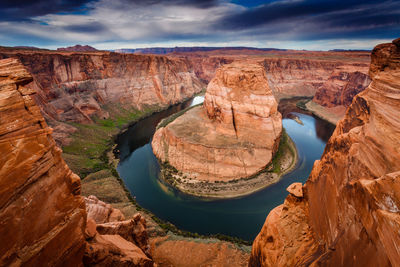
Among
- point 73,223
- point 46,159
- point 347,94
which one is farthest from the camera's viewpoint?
point 347,94

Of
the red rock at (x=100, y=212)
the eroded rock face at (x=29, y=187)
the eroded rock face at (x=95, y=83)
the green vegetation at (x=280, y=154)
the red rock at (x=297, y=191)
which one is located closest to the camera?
the eroded rock face at (x=29, y=187)

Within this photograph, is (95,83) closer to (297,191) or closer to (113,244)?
(113,244)

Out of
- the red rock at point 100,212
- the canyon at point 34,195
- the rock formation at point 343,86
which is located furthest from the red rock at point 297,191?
the rock formation at point 343,86

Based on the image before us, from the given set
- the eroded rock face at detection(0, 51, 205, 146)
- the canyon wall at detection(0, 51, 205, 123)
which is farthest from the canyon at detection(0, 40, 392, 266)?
the canyon wall at detection(0, 51, 205, 123)

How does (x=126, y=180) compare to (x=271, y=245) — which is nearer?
(x=271, y=245)

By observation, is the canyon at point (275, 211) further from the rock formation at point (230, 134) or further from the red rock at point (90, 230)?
the rock formation at point (230, 134)

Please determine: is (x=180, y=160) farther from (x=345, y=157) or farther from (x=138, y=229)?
(x=345, y=157)

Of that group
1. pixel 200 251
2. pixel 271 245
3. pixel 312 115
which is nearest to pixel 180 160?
pixel 200 251

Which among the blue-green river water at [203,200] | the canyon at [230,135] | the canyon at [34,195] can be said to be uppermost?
the canyon at [34,195]
